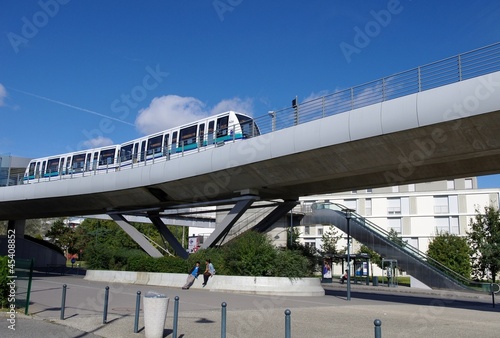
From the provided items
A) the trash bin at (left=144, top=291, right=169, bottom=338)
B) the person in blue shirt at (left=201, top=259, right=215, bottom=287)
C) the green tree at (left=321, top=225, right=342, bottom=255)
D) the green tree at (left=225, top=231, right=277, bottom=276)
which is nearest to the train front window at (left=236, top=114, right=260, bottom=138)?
the green tree at (left=225, top=231, right=277, bottom=276)

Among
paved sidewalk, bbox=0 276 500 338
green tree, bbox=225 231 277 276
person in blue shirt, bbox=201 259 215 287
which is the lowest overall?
paved sidewalk, bbox=0 276 500 338

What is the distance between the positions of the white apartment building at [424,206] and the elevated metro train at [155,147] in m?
26.9

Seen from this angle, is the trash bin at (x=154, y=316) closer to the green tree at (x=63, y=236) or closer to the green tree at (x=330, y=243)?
the green tree at (x=330, y=243)

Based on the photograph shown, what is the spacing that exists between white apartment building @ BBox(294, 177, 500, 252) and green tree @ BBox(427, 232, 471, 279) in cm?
1462

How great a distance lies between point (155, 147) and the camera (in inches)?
1348

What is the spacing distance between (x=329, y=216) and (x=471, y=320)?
23.5 m

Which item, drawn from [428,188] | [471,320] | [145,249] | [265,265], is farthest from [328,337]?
[428,188]

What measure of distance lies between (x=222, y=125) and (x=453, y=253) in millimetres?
26415

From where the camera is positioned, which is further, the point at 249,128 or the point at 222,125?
the point at 222,125

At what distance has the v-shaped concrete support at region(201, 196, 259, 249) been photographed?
2880cm

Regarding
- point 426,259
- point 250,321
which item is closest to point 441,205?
point 426,259

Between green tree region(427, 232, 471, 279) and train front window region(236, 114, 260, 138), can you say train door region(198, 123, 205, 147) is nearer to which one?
train front window region(236, 114, 260, 138)

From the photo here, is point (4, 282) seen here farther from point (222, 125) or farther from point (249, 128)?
point (222, 125)

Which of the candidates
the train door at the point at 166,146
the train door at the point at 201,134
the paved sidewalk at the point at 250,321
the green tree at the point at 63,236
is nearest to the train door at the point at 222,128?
the train door at the point at 201,134
